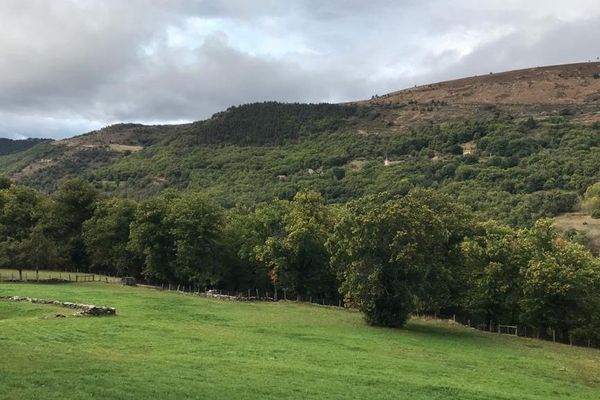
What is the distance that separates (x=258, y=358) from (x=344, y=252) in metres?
24.7

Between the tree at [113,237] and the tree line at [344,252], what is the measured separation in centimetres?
18

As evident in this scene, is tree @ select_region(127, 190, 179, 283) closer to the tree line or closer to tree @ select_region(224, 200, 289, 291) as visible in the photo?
the tree line

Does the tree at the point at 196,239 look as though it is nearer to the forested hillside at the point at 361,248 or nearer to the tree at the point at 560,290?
the forested hillside at the point at 361,248

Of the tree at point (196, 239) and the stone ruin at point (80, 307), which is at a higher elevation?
the tree at point (196, 239)

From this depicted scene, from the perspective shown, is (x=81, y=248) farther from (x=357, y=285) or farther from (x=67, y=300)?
(x=357, y=285)

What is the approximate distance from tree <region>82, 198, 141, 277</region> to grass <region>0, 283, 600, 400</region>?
30.2 metres

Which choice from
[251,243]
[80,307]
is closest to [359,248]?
[80,307]

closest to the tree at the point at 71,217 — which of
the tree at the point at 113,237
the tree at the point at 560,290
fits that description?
the tree at the point at 113,237

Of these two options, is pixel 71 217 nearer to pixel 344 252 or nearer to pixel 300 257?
pixel 300 257

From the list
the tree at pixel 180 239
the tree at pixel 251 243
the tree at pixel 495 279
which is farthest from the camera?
the tree at pixel 251 243

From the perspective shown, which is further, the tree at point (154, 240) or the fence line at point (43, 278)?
the tree at point (154, 240)

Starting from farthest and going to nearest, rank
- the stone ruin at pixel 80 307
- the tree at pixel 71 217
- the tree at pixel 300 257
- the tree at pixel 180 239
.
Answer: the tree at pixel 71 217, the tree at pixel 180 239, the tree at pixel 300 257, the stone ruin at pixel 80 307

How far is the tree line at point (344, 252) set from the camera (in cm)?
5012

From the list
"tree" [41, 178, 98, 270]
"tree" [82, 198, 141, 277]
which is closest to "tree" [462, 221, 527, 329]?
"tree" [82, 198, 141, 277]
